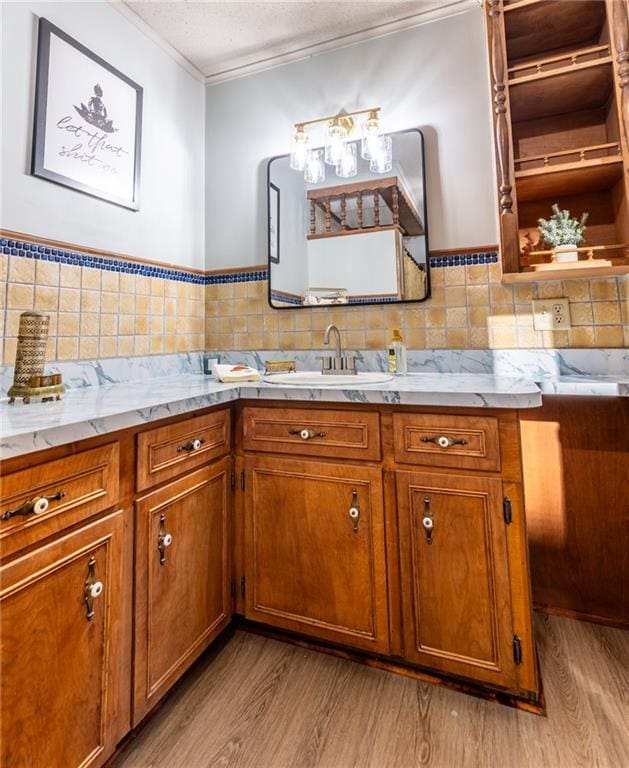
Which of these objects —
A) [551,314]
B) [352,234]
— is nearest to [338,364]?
[352,234]

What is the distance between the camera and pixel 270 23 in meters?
1.78

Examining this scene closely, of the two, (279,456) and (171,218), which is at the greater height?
(171,218)

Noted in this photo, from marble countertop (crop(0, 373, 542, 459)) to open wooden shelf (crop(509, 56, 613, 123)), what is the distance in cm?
108

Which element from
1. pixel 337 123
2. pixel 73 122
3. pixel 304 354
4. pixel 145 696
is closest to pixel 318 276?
pixel 304 354

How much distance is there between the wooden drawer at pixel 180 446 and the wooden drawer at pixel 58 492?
3.4 inches

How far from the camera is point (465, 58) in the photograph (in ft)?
5.52

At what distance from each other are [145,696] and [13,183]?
4.93 feet

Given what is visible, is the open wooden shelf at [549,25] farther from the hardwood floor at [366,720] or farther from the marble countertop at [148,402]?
the hardwood floor at [366,720]

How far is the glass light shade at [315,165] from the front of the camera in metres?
1.87

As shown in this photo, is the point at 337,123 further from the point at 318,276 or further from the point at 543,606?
the point at 543,606

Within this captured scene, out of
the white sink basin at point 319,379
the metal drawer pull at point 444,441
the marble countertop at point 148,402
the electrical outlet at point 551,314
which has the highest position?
the electrical outlet at point 551,314

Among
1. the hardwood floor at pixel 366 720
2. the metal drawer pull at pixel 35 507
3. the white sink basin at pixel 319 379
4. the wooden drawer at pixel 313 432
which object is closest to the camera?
the metal drawer pull at pixel 35 507

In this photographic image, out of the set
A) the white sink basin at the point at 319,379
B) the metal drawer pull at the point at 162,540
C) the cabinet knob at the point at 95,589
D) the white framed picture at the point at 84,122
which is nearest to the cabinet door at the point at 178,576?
the metal drawer pull at the point at 162,540

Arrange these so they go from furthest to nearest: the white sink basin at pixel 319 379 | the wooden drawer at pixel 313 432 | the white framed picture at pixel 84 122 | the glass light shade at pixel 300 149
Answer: the glass light shade at pixel 300 149 → the white sink basin at pixel 319 379 → the white framed picture at pixel 84 122 → the wooden drawer at pixel 313 432
